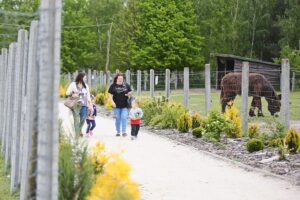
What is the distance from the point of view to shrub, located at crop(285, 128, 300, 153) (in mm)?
11548

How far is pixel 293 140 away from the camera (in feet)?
38.1

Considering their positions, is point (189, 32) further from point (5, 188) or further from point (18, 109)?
point (5, 188)

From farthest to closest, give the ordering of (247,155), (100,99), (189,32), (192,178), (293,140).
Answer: (189,32) → (100,99) → (247,155) → (293,140) → (192,178)

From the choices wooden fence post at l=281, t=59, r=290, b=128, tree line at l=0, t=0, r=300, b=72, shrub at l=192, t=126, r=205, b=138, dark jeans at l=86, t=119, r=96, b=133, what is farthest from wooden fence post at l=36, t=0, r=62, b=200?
tree line at l=0, t=0, r=300, b=72

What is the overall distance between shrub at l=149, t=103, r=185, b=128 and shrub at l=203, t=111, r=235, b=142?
3159 mm

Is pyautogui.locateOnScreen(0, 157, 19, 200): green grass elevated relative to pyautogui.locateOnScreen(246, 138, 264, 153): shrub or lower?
lower

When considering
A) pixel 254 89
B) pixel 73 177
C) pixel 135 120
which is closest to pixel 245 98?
pixel 135 120

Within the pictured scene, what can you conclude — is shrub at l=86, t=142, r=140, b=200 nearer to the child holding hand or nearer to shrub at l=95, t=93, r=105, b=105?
the child holding hand

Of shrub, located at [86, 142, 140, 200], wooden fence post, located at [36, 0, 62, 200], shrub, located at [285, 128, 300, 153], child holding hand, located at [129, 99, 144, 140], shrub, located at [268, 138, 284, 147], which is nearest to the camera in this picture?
wooden fence post, located at [36, 0, 62, 200]

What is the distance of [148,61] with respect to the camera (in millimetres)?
60406

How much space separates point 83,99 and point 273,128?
16.5ft

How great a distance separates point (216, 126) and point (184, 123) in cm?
242

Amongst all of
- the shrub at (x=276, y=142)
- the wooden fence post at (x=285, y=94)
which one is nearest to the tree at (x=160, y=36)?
the wooden fence post at (x=285, y=94)

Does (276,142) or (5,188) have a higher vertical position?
(276,142)
